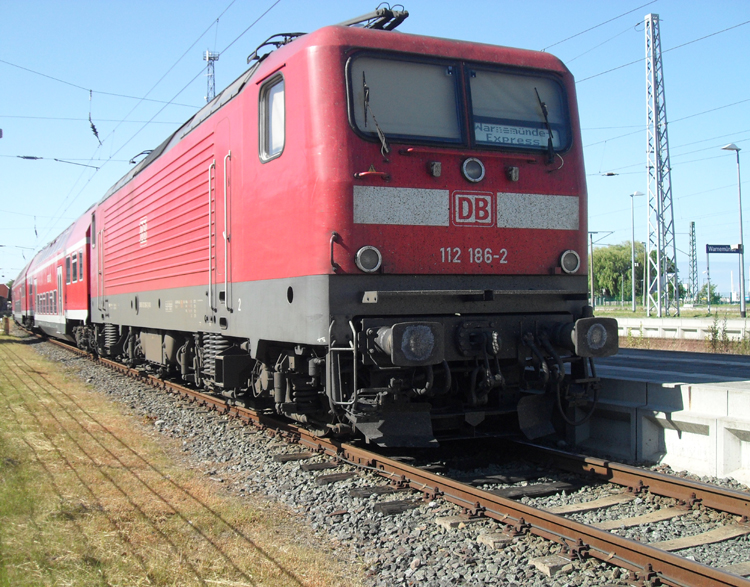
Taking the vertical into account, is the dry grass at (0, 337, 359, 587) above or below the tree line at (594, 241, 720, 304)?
below

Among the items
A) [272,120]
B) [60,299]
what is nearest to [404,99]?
[272,120]

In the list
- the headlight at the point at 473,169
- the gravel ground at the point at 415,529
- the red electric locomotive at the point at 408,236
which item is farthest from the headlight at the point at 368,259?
the gravel ground at the point at 415,529

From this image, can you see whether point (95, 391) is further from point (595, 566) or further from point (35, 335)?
point (35, 335)

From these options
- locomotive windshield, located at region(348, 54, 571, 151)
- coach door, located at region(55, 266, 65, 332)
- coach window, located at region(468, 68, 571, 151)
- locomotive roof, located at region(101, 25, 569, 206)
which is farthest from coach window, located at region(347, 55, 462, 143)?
coach door, located at region(55, 266, 65, 332)

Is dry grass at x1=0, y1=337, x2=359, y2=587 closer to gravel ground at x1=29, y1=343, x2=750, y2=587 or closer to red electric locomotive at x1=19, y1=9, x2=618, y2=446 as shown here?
gravel ground at x1=29, y1=343, x2=750, y2=587

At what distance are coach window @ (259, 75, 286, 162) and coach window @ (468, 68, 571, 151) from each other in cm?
170

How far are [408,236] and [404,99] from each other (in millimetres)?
1187

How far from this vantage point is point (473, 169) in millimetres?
6129

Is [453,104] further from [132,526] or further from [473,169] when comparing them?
[132,526]

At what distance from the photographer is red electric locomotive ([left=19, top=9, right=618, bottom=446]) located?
18.6 ft

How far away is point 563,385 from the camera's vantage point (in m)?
6.28

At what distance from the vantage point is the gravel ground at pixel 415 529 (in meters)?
3.87

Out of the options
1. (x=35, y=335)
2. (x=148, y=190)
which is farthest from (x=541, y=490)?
(x=35, y=335)

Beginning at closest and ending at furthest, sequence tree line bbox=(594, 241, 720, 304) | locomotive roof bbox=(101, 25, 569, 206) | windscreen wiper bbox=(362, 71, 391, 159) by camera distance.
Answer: windscreen wiper bbox=(362, 71, 391, 159)
locomotive roof bbox=(101, 25, 569, 206)
tree line bbox=(594, 241, 720, 304)
